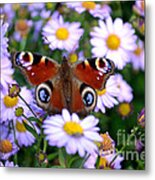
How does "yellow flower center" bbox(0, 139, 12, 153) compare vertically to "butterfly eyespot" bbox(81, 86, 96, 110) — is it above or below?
below

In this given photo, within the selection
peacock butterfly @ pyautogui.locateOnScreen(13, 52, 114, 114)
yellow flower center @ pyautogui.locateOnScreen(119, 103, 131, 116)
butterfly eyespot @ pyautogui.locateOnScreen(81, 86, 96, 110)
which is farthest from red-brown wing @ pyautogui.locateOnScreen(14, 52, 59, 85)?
yellow flower center @ pyautogui.locateOnScreen(119, 103, 131, 116)

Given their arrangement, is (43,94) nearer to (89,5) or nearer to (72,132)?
(72,132)

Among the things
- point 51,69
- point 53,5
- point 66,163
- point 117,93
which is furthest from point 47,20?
point 66,163

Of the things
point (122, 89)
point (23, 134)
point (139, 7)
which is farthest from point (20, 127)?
point (139, 7)

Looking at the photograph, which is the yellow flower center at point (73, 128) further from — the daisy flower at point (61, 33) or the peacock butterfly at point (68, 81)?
the daisy flower at point (61, 33)

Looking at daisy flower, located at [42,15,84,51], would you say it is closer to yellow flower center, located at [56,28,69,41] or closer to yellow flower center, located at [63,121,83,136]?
yellow flower center, located at [56,28,69,41]

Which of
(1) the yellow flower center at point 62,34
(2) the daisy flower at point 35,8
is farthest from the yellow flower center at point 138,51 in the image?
(2) the daisy flower at point 35,8
